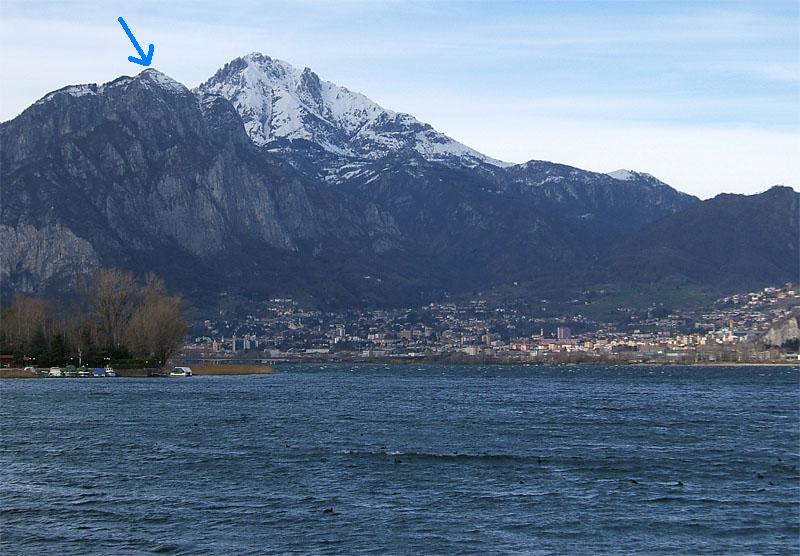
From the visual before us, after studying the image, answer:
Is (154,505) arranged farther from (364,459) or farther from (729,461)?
(729,461)

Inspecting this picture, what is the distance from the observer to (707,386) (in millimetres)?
192500

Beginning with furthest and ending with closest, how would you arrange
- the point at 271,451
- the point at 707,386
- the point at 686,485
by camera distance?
the point at 707,386, the point at 271,451, the point at 686,485

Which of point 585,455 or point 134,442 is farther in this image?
point 134,442

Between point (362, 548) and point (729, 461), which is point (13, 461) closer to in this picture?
point (362, 548)

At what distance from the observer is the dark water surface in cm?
4961

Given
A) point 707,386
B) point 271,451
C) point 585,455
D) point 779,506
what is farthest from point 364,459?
point 707,386

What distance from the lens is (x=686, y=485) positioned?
210 ft

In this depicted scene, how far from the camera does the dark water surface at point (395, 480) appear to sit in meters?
49.6

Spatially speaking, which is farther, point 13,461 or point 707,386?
point 707,386

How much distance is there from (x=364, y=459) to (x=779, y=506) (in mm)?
25552

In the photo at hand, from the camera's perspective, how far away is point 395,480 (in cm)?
6519

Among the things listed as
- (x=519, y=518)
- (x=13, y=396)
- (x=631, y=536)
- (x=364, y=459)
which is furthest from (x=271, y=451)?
(x=13, y=396)

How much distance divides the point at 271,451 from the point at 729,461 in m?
27.2

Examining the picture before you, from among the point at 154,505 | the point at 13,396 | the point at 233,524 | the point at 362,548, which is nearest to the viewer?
the point at 362,548
